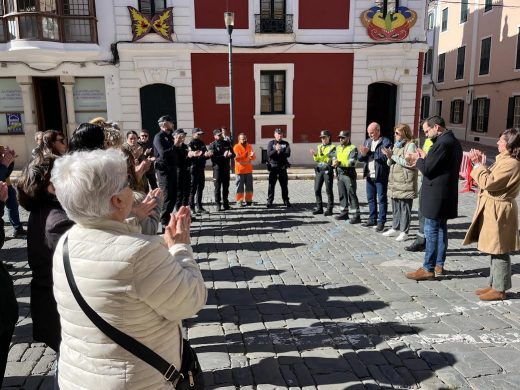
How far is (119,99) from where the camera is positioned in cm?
1557

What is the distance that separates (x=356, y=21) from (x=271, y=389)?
15358 mm

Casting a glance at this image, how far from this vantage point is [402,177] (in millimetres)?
6945

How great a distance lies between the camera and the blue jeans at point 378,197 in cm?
762

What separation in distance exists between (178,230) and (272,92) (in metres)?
15.0

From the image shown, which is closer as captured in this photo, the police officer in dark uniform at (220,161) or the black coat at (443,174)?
the black coat at (443,174)

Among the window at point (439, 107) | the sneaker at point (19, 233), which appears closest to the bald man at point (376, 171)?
the sneaker at point (19, 233)

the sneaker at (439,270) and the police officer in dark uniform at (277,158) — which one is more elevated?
the police officer in dark uniform at (277,158)

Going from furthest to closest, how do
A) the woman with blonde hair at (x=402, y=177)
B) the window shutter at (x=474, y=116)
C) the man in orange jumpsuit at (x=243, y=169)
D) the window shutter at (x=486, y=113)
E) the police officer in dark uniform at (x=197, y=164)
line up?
the window shutter at (x=474, y=116), the window shutter at (x=486, y=113), the man in orange jumpsuit at (x=243, y=169), the police officer in dark uniform at (x=197, y=164), the woman with blonde hair at (x=402, y=177)

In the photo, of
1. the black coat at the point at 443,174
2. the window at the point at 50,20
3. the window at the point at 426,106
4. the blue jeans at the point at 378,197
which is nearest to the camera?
the black coat at the point at 443,174

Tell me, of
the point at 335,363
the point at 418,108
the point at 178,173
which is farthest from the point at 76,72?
the point at 335,363

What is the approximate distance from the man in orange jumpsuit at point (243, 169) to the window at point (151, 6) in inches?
318

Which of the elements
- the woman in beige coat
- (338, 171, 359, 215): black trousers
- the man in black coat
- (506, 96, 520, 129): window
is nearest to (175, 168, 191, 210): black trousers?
(338, 171, 359, 215): black trousers

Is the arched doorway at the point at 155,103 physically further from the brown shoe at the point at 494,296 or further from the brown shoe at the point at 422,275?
the brown shoe at the point at 494,296

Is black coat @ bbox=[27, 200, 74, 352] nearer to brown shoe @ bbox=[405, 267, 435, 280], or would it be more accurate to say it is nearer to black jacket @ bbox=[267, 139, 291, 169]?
brown shoe @ bbox=[405, 267, 435, 280]
